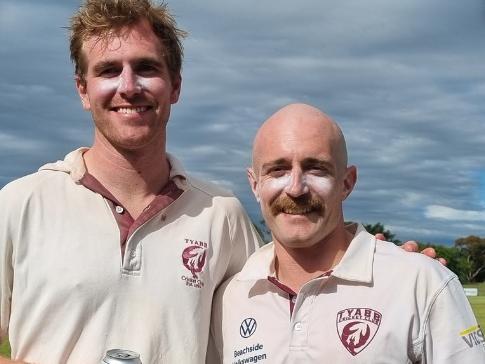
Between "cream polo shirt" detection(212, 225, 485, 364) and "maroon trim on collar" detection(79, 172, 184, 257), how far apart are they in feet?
2.51

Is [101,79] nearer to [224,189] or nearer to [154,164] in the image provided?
[154,164]

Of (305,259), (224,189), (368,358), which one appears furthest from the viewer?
(224,189)

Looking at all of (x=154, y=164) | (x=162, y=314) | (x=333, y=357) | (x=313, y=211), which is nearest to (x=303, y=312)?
(x=333, y=357)

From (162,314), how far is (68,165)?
93 cm

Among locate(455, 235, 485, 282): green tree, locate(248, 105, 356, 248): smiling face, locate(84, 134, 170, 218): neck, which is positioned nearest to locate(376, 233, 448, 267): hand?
locate(248, 105, 356, 248): smiling face

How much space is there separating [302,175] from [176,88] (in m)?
1.14

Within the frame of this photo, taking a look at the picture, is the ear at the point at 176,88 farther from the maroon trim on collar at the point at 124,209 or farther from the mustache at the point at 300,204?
the mustache at the point at 300,204

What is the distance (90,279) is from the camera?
160 inches

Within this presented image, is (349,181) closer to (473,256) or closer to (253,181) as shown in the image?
(253,181)

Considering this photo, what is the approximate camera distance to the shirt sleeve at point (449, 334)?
11.8ft

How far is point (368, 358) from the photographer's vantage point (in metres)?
3.61

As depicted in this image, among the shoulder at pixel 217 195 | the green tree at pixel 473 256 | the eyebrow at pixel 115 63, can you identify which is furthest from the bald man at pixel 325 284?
the green tree at pixel 473 256

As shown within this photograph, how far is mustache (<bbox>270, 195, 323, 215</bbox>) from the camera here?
3.79 metres

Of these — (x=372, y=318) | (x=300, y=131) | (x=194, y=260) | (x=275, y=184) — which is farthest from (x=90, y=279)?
(x=372, y=318)
